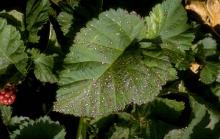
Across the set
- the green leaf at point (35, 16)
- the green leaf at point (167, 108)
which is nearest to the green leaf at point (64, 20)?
the green leaf at point (35, 16)

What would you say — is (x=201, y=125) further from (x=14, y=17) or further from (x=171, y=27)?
(x=14, y=17)

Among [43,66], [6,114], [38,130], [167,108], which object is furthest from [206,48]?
[6,114]

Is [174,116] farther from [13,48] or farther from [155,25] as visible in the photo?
[13,48]

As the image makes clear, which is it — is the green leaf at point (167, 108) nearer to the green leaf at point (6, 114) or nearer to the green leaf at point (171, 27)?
the green leaf at point (171, 27)

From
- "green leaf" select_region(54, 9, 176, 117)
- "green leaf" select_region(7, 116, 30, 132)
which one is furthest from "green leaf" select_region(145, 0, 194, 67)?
"green leaf" select_region(7, 116, 30, 132)

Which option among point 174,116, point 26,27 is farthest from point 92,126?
point 26,27
